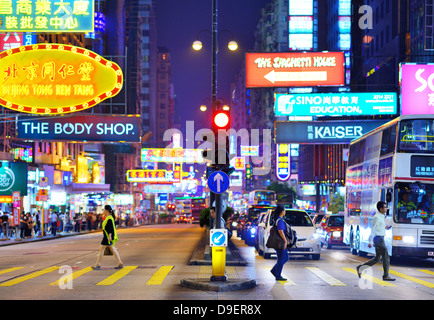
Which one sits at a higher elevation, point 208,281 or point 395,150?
point 395,150

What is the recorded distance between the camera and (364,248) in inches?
1088

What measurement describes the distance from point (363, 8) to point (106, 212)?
78.4 meters

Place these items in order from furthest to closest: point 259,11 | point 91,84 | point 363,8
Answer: point 259,11 → point 363,8 → point 91,84

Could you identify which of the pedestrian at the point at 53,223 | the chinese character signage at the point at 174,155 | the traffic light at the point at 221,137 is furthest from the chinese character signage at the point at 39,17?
the chinese character signage at the point at 174,155

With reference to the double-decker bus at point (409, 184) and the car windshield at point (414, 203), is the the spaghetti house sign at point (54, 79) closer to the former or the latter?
the double-decker bus at point (409, 184)

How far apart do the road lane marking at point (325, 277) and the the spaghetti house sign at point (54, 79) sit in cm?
2130

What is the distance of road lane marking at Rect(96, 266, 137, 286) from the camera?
56.2 feet

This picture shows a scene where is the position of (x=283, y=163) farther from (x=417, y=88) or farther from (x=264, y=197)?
(x=417, y=88)

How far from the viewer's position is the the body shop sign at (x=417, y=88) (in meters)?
40.8

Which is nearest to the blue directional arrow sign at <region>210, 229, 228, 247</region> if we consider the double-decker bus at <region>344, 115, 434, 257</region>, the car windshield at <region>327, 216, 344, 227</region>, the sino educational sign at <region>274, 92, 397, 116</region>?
the double-decker bus at <region>344, 115, 434, 257</region>

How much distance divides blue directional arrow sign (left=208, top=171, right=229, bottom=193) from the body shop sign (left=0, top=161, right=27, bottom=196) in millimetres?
35629

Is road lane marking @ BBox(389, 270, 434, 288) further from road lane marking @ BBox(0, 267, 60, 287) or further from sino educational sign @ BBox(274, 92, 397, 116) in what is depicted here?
sino educational sign @ BBox(274, 92, 397, 116)

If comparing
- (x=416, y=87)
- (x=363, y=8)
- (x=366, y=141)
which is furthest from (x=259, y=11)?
(x=366, y=141)
